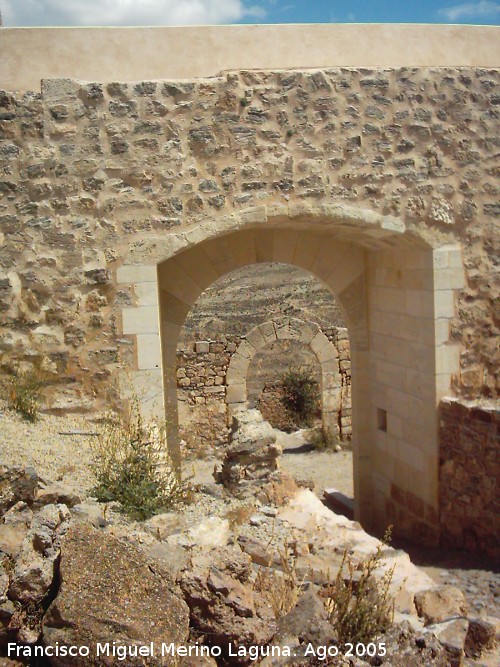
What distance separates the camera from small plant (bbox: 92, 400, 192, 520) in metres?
3.96

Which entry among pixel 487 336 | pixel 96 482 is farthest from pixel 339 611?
pixel 487 336

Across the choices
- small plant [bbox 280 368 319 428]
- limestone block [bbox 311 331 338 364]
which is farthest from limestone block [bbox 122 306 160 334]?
small plant [bbox 280 368 319 428]

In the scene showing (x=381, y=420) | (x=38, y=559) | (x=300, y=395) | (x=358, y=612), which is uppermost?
(x=38, y=559)

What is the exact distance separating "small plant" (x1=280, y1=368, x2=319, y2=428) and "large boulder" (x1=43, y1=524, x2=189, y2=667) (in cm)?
1032

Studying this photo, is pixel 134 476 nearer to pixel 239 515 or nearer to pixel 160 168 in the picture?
pixel 239 515

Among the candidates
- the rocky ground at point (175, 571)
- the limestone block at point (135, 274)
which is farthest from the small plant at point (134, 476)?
the limestone block at point (135, 274)

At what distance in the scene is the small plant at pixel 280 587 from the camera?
124 inches

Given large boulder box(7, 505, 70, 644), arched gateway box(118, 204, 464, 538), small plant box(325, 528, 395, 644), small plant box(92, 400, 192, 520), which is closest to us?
large boulder box(7, 505, 70, 644)

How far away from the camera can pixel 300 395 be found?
13.2 metres

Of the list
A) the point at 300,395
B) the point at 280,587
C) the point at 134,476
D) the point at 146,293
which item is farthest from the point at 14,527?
the point at 300,395

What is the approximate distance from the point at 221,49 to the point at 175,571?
413 cm

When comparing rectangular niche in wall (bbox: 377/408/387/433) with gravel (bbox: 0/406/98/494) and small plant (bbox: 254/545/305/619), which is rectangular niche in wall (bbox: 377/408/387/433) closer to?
gravel (bbox: 0/406/98/494)

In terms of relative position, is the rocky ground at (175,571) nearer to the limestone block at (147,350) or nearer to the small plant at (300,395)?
the limestone block at (147,350)

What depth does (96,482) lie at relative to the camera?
13.7 feet
